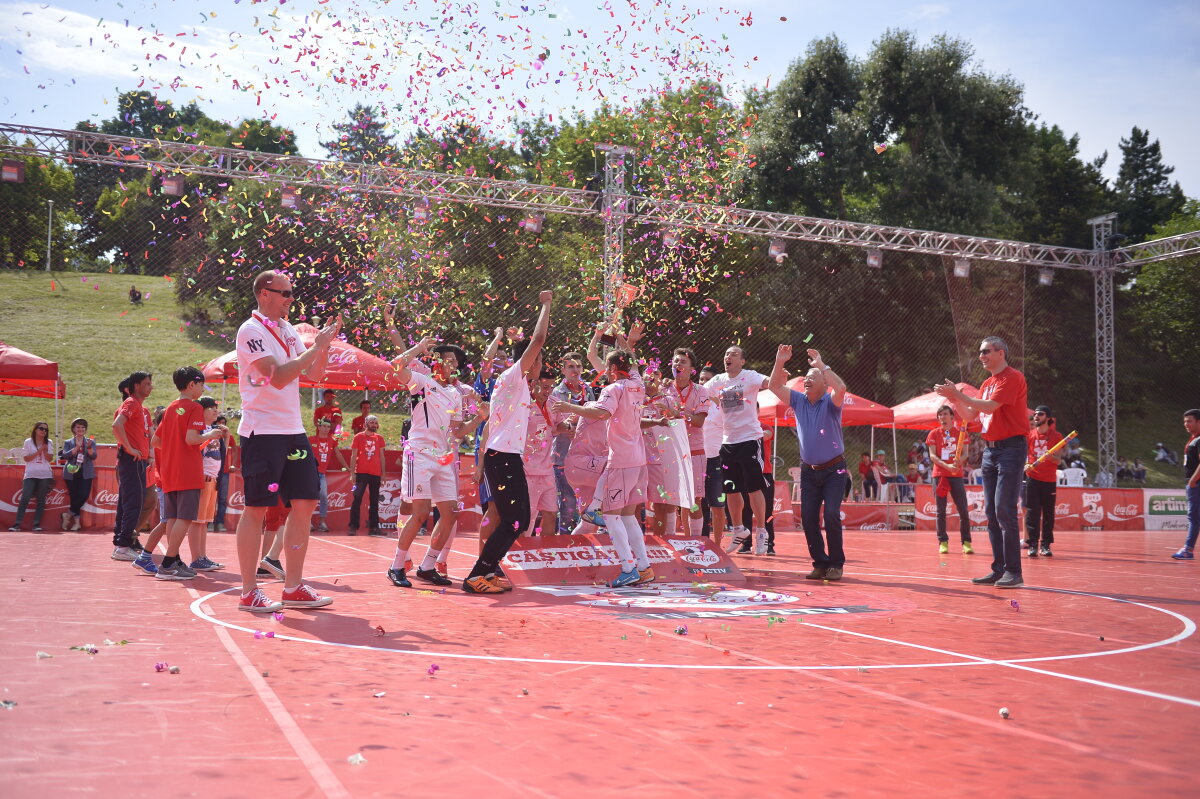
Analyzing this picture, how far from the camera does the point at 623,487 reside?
8.42 meters

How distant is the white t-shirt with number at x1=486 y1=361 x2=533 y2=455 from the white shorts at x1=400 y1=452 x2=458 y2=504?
2.06ft

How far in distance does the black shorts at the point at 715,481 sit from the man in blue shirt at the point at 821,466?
2106mm

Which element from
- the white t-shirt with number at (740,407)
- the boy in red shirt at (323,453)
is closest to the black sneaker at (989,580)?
the white t-shirt with number at (740,407)

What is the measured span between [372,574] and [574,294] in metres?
14.3

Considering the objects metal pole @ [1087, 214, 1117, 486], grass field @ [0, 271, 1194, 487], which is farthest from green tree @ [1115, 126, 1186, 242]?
metal pole @ [1087, 214, 1117, 486]

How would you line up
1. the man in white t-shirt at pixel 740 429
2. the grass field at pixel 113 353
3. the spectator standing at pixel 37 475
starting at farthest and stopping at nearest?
the grass field at pixel 113 353
the spectator standing at pixel 37 475
the man in white t-shirt at pixel 740 429

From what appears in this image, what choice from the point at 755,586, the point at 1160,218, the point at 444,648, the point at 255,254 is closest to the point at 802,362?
the point at 255,254

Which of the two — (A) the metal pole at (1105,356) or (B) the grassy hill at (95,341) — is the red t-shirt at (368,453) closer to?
(B) the grassy hill at (95,341)

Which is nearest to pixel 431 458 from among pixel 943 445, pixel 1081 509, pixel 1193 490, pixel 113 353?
pixel 943 445

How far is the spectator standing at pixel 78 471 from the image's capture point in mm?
15086

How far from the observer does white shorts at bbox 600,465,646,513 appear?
8.42 meters

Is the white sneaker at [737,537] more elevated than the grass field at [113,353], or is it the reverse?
the grass field at [113,353]

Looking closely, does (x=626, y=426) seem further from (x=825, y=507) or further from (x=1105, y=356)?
(x=1105, y=356)

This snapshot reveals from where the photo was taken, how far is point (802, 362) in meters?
34.2
